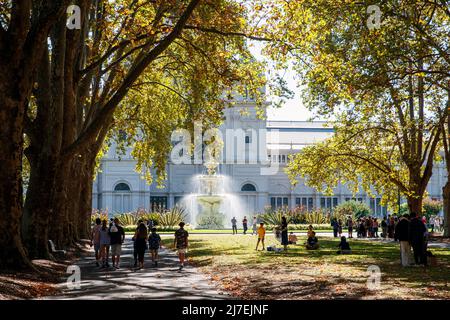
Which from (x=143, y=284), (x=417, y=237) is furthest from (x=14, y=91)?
(x=417, y=237)

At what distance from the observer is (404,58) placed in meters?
22.9

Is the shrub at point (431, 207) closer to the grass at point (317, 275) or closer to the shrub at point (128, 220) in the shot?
the shrub at point (128, 220)

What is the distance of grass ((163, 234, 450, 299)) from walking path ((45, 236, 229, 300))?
0.66 meters

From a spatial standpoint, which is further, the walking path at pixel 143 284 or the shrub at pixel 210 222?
the shrub at pixel 210 222

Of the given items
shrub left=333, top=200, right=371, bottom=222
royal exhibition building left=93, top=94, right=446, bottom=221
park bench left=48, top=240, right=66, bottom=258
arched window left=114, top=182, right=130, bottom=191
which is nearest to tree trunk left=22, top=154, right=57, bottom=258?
park bench left=48, top=240, right=66, bottom=258

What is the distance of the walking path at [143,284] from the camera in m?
14.6

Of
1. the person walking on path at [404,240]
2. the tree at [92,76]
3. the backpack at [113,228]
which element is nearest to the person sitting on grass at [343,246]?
the person walking on path at [404,240]

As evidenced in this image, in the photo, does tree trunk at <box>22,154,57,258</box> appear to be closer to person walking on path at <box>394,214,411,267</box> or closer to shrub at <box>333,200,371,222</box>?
person walking on path at <box>394,214,411,267</box>

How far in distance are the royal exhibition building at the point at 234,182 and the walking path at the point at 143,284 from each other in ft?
184

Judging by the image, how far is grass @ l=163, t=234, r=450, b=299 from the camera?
1468cm

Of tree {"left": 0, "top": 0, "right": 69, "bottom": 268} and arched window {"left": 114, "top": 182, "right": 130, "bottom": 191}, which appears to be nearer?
tree {"left": 0, "top": 0, "right": 69, "bottom": 268}

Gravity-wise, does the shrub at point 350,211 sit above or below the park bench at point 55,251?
above

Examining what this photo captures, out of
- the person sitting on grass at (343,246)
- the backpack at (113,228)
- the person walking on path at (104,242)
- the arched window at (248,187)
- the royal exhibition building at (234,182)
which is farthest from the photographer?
the arched window at (248,187)
